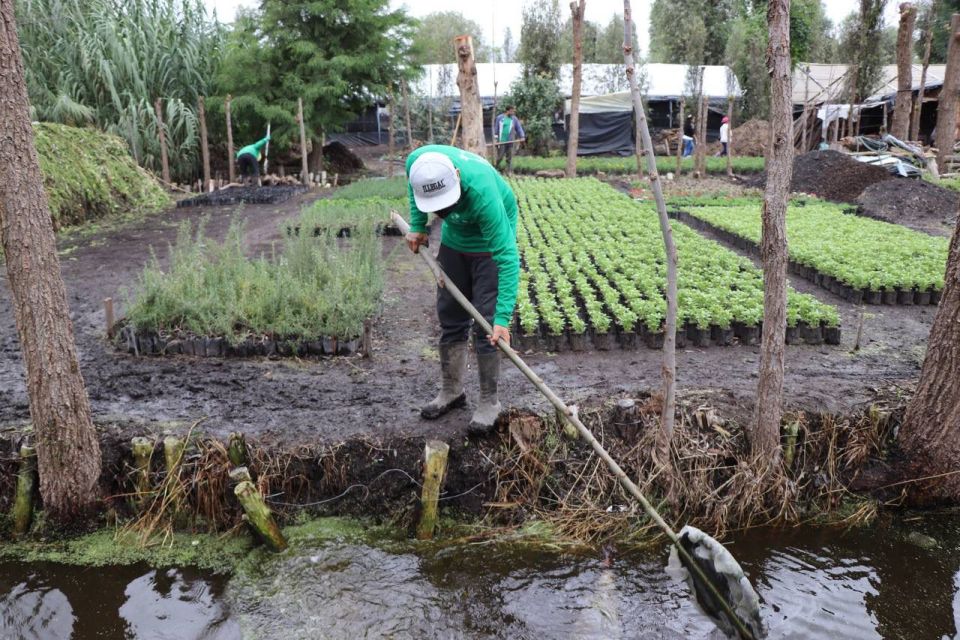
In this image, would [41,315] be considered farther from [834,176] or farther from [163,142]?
[834,176]

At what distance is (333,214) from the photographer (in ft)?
34.8

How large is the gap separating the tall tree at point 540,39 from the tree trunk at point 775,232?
80.0 ft

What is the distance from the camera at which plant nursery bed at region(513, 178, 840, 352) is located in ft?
20.9

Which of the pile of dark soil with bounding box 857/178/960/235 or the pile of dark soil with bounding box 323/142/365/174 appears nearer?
the pile of dark soil with bounding box 857/178/960/235

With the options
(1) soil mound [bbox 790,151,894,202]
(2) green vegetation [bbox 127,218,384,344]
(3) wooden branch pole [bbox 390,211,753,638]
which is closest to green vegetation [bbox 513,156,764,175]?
(1) soil mound [bbox 790,151,894,202]

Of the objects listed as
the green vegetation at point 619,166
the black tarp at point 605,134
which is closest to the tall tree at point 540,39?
the black tarp at point 605,134

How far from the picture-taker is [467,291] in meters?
4.48

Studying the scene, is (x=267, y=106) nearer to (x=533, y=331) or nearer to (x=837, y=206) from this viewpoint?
(x=837, y=206)

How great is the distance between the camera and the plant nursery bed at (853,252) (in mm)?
7785

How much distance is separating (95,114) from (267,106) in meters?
4.44

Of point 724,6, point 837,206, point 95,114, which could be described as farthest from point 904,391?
point 724,6

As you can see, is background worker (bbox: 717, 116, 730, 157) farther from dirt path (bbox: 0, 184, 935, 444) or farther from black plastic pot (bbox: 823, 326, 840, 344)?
black plastic pot (bbox: 823, 326, 840, 344)

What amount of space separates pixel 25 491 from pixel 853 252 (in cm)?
891

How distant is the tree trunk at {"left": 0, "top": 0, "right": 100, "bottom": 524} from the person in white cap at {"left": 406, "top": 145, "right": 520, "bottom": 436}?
1.91 m
